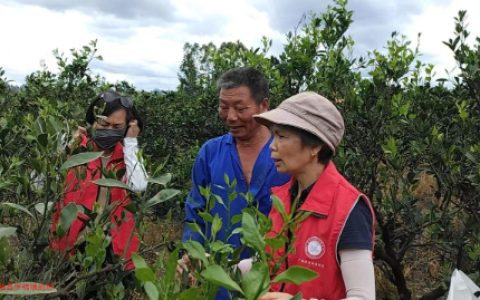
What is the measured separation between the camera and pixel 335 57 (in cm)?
305

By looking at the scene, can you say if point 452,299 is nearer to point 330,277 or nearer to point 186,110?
point 330,277

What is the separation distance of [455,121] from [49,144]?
7.37 ft

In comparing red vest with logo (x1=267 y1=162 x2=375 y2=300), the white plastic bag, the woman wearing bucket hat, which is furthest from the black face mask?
the white plastic bag

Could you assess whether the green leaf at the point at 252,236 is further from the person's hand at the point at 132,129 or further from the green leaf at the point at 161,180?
the person's hand at the point at 132,129

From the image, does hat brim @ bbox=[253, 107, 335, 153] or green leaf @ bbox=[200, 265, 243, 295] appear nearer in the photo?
green leaf @ bbox=[200, 265, 243, 295]

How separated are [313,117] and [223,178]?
0.73 m

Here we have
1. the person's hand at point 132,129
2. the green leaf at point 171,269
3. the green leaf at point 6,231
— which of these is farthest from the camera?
the person's hand at point 132,129

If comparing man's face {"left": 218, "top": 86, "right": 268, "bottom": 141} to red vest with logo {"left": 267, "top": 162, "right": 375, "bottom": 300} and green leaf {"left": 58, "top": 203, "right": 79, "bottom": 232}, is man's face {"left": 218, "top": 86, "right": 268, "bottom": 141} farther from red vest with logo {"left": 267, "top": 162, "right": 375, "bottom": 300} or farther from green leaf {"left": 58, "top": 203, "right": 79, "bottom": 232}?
green leaf {"left": 58, "top": 203, "right": 79, "bottom": 232}

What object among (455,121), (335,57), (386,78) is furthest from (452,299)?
(335,57)

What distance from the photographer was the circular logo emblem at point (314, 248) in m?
1.49

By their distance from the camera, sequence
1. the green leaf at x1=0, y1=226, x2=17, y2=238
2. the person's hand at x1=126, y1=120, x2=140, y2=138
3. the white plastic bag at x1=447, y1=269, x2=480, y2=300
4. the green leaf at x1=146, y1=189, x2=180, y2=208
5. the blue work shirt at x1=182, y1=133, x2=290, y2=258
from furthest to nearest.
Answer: the person's hand at x1=126, y1=120, x2=140, y2=138 < the blue work shirt at x1=182, y1=133, x2=290, y2=258 < the white plastic bag at x1=447, y1=269, x2=480, y2=300 < the green leaf at x1=146, y1=189, x2=180, y2=208 < the green leaf at x1=0, y1=226, x2=17, y2=238

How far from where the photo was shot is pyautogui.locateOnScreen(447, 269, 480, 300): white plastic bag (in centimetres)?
A: 207

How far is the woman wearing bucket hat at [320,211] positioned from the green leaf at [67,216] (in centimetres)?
48

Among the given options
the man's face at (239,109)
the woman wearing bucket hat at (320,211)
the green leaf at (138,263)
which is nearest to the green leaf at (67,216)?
the green leaf at (138,263)
